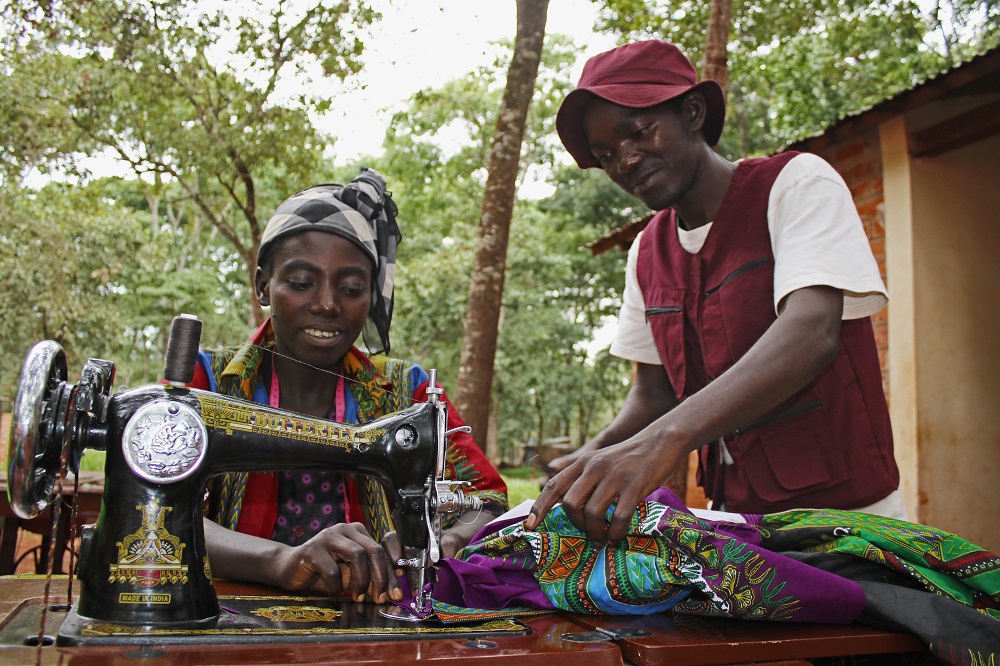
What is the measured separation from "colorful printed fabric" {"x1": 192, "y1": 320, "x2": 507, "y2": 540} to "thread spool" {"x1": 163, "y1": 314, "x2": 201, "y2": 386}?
0.45 metres

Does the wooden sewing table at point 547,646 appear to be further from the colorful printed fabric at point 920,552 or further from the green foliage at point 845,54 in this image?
the green foliage at point 845,54

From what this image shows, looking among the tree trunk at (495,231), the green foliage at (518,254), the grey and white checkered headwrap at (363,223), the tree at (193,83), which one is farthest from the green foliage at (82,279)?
the grey and white checkered headwrap at (363,223)

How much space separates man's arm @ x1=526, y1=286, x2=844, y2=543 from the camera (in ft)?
4.17

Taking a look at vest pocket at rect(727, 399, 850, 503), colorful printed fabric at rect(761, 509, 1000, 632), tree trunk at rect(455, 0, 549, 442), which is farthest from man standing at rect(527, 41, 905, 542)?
tree trunk at rect(455, 0, 549, 442)

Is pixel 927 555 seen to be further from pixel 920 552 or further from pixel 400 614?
pixel 400 614

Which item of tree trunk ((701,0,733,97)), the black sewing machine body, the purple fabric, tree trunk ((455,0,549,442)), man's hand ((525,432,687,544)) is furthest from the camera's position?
tree trunk ((455,0,549,442))

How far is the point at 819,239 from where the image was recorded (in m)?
1.67

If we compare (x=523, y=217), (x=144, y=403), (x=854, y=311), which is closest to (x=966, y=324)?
(x=854, y=311)

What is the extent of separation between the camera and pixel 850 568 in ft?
4.39

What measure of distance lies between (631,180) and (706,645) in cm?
112

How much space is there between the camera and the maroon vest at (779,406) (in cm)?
173

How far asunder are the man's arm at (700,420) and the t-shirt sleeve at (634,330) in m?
0.61

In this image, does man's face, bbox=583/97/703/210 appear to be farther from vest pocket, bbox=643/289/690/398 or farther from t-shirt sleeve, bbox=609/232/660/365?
t-shirt sleeve, bbox=609/232/660/365

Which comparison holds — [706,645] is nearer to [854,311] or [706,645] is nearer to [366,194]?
[854,311]
